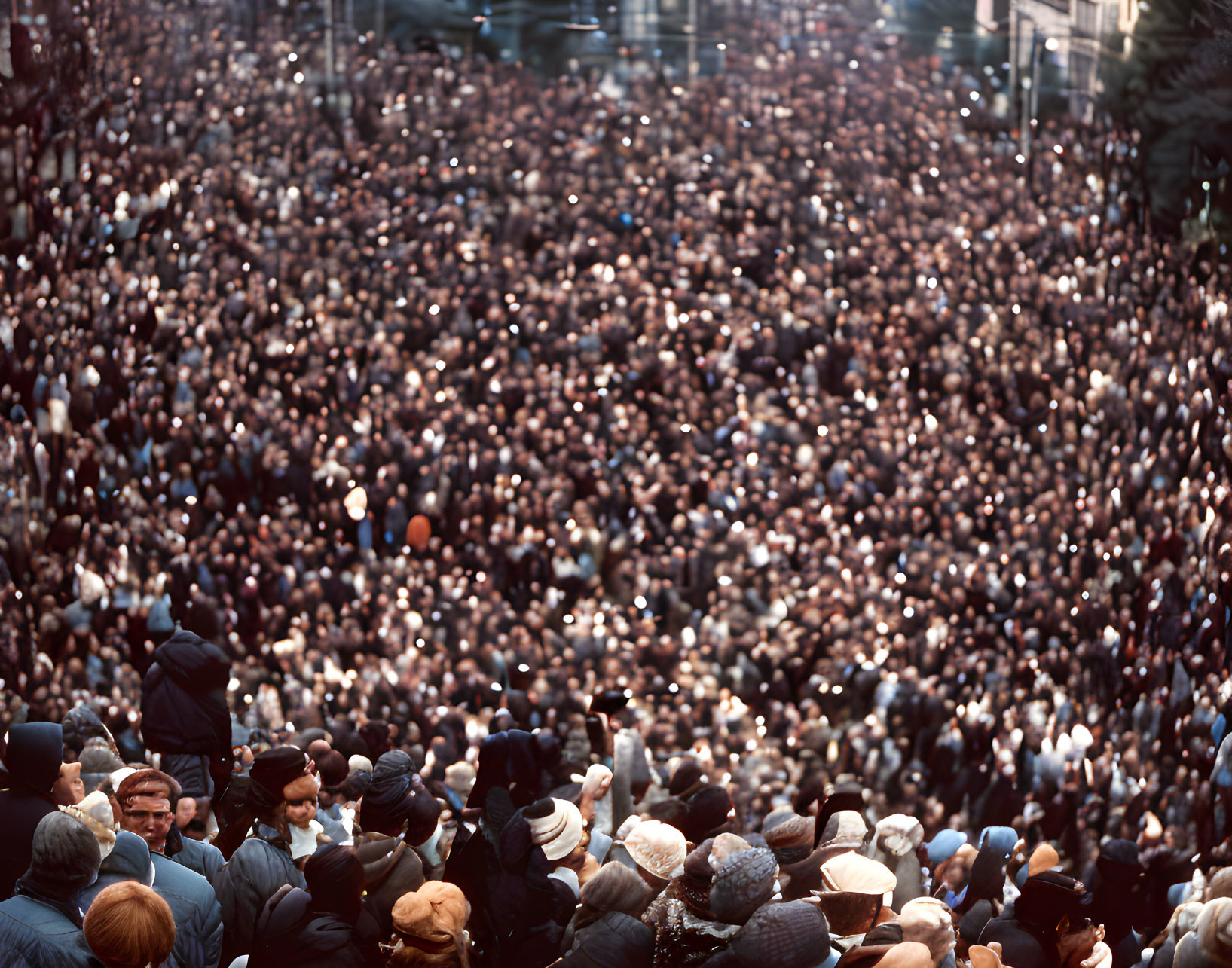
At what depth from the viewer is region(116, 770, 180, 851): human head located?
2.29 meters

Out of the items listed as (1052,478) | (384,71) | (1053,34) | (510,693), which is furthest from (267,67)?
(1052,478)

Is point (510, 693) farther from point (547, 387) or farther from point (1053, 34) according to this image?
point (1053, 34)

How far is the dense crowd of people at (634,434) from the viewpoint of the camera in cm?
468

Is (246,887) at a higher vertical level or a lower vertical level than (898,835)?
higher

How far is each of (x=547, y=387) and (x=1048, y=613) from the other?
99.1 inches

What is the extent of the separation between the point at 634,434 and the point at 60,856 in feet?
11.9

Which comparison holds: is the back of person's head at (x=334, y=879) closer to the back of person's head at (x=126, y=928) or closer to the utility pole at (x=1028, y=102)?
the back of person's head at (x=126, y=928)

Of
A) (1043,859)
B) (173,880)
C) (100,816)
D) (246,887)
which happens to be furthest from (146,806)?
(1043,859)

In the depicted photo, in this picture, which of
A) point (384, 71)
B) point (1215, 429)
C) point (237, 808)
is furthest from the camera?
point (384, 71)

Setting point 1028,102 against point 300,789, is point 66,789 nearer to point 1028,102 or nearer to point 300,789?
point 300,789

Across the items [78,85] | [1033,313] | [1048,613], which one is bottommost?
[1048,613]

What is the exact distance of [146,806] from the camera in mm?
2297

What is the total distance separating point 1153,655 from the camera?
4.66 m

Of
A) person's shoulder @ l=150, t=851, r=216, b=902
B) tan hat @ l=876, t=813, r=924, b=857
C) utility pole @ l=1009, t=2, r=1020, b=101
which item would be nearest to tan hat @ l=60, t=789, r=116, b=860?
person's shoulder @ l=150, t=851, r=216, b=902
